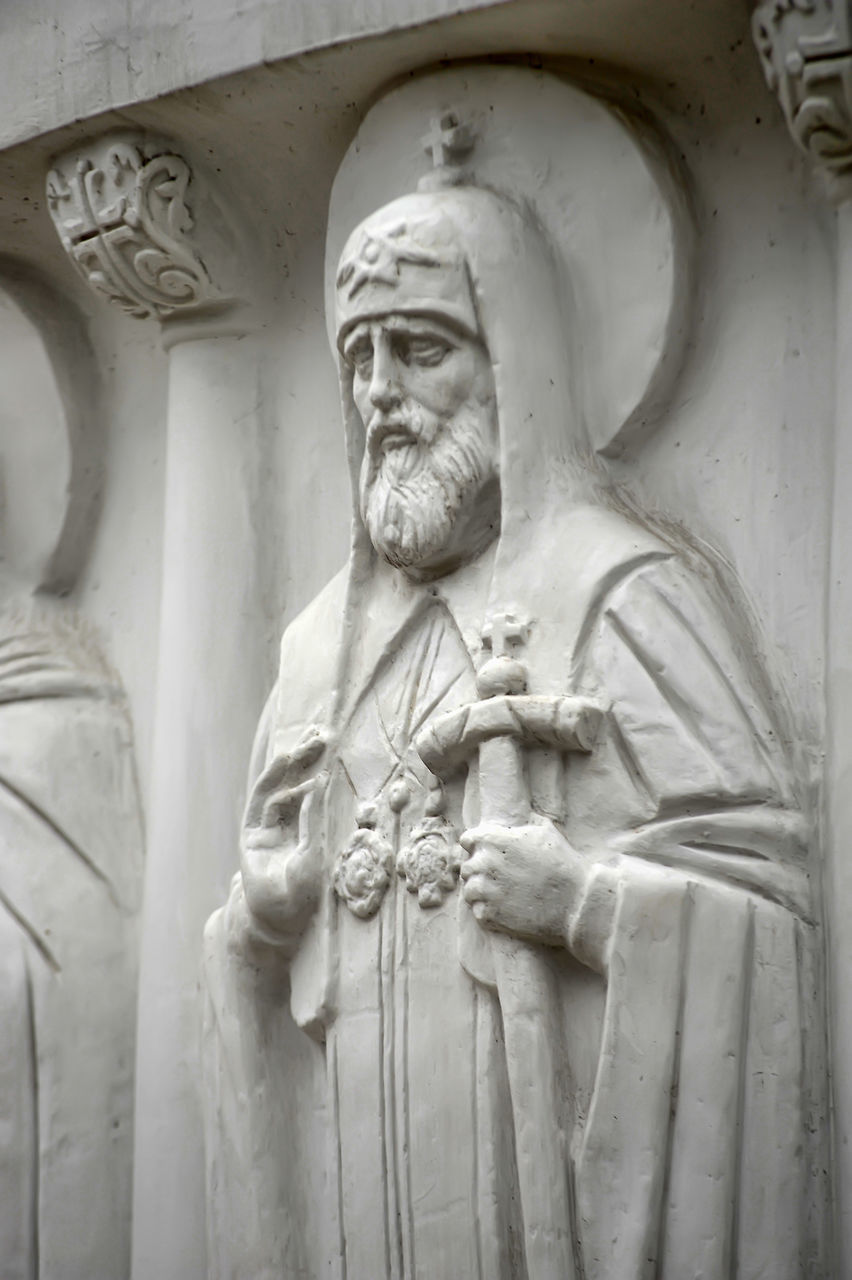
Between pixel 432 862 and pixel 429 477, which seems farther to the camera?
pixel 429 477

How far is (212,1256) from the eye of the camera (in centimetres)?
328

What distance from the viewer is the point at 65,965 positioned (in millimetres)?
3666

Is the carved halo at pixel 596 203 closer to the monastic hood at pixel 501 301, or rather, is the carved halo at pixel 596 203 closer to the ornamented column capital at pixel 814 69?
the monastic hood at pixel 501 301

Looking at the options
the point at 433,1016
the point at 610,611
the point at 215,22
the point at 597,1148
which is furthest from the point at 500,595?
the point at 215,22

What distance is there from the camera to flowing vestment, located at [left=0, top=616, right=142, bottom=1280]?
357cm

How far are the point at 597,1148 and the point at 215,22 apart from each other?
2.06m

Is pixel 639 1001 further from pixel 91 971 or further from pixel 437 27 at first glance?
pixel 437 27

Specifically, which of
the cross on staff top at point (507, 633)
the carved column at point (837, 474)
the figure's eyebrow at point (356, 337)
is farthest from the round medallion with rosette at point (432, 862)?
the figure's eyebrow at point (356, 337)

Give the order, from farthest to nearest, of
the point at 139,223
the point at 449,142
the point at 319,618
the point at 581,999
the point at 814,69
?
the point at 139,223, the point at 319,618, the point at 449,142, the point at 581,999, the point at 814,69

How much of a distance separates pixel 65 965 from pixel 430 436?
1.33m

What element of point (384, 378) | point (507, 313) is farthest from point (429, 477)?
point (507, 313)

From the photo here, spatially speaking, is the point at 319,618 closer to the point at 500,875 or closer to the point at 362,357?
the point at 362,357

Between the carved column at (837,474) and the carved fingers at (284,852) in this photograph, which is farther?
the carved fingers at (284,852)

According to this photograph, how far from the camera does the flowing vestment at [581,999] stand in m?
2.77
